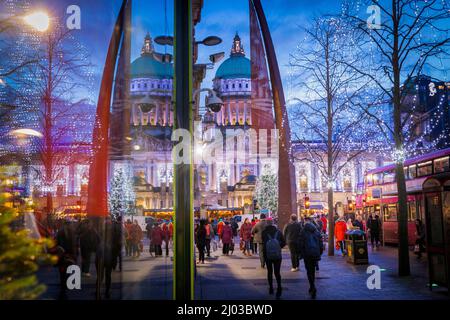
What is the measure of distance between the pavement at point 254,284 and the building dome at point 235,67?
7709 cm

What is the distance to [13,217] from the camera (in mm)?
4434

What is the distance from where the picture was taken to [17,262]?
4.35 meters

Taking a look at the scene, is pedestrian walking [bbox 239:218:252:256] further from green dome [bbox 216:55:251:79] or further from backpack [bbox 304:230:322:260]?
green dome [bbox 216:55:251:79]

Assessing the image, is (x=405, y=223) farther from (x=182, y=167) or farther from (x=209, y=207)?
(x=209, y=207)

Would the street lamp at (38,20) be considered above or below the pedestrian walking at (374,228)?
above

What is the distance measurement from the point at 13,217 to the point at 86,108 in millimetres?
10228

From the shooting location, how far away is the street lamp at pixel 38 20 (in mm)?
8363

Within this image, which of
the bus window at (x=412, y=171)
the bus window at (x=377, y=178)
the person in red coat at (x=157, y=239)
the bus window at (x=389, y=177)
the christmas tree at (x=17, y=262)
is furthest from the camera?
the bus window at (x=377, y=178)

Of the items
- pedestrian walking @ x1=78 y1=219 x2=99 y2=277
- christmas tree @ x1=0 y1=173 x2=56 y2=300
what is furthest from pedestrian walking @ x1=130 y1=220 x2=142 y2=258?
christmas tree @ x1=0 y1=173 x2=56 y2=300

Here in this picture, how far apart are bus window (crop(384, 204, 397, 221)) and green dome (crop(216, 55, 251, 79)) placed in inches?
2627

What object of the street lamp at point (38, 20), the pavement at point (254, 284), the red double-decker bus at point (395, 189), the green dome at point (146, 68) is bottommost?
the pavement at point (254, 284)

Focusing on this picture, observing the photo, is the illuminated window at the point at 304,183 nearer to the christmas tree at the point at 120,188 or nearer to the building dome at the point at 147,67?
the christmas tree at the point at 120,188

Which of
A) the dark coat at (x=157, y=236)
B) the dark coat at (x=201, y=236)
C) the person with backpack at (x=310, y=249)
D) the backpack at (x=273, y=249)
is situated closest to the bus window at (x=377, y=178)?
the dark coat at (x=201, y=236)
